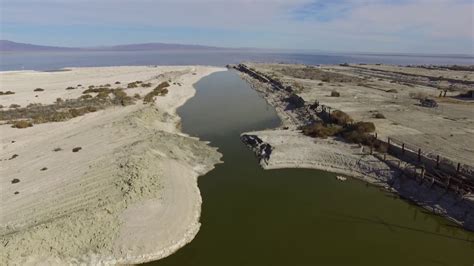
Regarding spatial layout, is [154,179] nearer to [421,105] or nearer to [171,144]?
[171,144]

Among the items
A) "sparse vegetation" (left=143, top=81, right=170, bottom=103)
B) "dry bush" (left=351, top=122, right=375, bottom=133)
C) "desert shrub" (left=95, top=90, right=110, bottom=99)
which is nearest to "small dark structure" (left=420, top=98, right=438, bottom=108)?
"dry bush" (left=351, top=122, right=375, bottom=133)

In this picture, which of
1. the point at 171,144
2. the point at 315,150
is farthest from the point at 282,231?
the point at 171,144

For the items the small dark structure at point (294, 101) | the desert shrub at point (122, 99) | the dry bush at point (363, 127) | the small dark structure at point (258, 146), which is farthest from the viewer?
the small dark structure at point (294, 101)

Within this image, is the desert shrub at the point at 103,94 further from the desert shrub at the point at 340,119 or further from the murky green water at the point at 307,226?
the desert shrub at the point at 340,119

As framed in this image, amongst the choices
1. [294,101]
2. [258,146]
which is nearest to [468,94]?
[294,101]

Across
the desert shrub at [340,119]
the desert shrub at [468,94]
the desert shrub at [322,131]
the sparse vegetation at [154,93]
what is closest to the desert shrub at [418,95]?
the desert shrub at [468,94]
